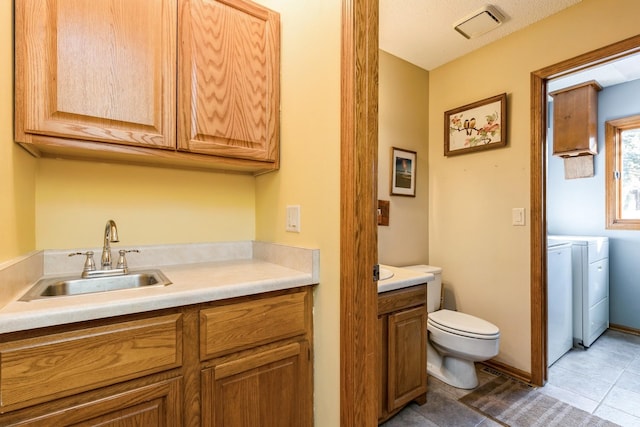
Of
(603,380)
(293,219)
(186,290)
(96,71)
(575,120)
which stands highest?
(575,120)

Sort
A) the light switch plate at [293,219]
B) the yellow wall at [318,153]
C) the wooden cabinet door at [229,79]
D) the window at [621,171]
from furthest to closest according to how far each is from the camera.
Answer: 1. the window at [621,171]
2. the light switch plate at [293,219]
3. the wooden cabinet door at [229,79]
4. the yellow wall at [318,153]

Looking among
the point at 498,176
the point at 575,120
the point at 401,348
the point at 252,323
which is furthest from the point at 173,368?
the point at 575,120

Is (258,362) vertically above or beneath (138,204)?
beneath

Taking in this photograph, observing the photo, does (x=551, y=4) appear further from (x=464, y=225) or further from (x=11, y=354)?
(x=11, y=354)

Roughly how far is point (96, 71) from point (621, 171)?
4.29 metres

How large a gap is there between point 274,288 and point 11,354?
718 millimetres

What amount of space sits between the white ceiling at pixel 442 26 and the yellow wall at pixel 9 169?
181cm

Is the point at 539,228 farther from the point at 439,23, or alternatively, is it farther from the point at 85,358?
the point at 85,358

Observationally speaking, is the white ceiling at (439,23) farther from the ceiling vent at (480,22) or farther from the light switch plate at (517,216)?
the light switch plate at (517,216)

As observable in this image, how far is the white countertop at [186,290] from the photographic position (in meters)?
0.78

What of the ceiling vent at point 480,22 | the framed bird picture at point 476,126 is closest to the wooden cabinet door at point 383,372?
the framed bird picture at point 476,126

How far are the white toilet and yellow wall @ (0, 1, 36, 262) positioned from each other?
217cm

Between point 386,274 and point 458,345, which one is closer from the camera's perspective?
point 386,274

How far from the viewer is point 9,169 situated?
0.93 metres
